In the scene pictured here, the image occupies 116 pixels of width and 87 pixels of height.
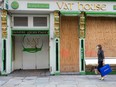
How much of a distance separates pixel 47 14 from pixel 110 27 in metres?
3.90

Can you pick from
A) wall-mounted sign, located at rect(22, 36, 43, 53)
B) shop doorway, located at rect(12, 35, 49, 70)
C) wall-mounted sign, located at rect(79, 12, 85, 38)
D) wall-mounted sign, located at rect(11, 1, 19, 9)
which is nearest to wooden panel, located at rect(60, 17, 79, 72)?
wall-mounted sign, located at rect(79, 12, 85, 38)

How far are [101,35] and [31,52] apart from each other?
15.9ft

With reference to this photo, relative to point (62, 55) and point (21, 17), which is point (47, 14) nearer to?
point (21, 17)

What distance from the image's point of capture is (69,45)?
14812mm

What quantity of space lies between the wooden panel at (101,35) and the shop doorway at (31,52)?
3.19m

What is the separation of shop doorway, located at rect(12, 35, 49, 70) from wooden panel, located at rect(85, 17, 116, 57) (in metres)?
3.19

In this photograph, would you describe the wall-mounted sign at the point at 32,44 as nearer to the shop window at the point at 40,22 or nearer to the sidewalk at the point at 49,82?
the shop window at the point at 40,22

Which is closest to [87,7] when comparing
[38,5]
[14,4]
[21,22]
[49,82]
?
[38,5]

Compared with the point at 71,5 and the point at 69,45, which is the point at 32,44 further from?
the point at 71,5

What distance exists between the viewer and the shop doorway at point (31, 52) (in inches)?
649

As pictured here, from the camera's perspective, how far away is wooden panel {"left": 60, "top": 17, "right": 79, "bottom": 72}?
14789 mm

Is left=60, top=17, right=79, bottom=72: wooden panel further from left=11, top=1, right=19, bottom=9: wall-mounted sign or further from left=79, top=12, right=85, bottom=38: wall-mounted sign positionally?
left=11, top=1, right=19, bottom=9: wall-mounted sign

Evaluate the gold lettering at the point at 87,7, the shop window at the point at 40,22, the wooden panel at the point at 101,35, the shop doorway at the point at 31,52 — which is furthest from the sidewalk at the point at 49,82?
the gold lettering at the point at 87,7

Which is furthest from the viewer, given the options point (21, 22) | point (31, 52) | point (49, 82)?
point (31, 52)
